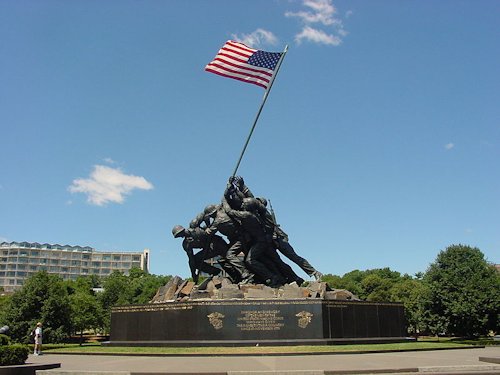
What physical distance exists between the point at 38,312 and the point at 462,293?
106 ft

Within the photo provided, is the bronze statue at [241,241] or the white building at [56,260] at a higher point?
the white building at [56,260]

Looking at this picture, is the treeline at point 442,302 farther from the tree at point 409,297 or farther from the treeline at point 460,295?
the tree at point 409,297

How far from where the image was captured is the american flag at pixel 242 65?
2497 cm

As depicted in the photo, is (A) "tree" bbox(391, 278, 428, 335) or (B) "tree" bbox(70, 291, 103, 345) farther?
(A) "tree" bbox(391, 278, 428, 335)

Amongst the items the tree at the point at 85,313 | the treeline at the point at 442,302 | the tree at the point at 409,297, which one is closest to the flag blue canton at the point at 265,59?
the treeline at the point at 442,302


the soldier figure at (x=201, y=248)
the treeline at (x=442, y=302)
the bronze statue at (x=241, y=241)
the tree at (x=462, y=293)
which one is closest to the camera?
the bronze statue at (x=241, y=241)

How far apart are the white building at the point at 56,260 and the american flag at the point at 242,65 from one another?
12823 cm

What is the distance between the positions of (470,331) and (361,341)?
20.2 m

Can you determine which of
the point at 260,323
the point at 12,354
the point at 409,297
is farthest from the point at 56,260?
the point at 12,354

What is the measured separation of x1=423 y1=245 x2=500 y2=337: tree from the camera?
36125mm

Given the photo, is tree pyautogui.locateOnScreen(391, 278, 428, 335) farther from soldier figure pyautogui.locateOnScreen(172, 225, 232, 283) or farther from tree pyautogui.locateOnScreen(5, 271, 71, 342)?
tree pyautogui.locateOnScreen(5, 271, 71, 342)

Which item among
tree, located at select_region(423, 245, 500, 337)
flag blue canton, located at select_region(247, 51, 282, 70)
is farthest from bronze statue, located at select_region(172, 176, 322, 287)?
tree, located at select_region(423, 245, 500, 337)

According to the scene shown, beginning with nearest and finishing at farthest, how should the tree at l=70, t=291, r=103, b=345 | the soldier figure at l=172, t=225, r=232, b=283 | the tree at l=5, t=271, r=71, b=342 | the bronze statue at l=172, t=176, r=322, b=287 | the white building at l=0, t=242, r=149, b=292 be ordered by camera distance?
1. the bronze statue at l=172, t=176, r=322, b=287
2. the soldier figure at l=172, t=225, r=232, b=283
3. the tree at l=5, t=271, r=71, b=342
4. the tree at l=70, t=291, r=103, b=345
5. the white building at l=0, t=242, r=149, b=292

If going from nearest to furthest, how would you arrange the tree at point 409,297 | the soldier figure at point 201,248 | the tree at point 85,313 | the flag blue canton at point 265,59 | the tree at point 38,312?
the flag blue canton at point 265,59, the soldier figure at point 201,248, the tree at point 38,312, the tree at point 85,313, the tree at point 409,297
